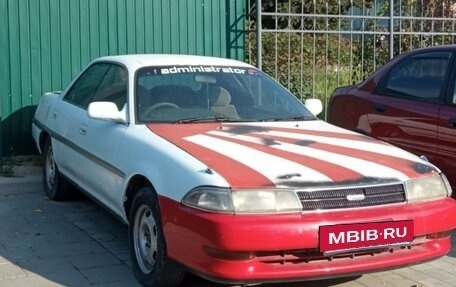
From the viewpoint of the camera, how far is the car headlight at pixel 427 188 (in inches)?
165

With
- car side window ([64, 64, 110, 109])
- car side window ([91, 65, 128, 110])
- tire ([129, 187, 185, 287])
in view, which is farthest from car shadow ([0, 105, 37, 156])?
tire ([129, 187, 185, 287])

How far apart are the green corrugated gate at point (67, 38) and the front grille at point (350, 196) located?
201 inches

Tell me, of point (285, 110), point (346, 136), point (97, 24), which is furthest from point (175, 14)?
point (346, 136)

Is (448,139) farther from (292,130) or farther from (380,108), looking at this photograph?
(292,130)

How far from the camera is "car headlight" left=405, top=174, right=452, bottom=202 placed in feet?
13.8

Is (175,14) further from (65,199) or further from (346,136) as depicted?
(346,136)

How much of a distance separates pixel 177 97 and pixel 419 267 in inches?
85.4

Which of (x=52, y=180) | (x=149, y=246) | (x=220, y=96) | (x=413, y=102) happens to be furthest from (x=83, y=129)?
(x=413, y=102)

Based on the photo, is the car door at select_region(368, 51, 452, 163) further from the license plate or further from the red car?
the license plate

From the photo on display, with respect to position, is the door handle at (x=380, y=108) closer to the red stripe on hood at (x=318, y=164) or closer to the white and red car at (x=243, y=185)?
the white and red car at (x=243, y=185)

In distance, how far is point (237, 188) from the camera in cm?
384

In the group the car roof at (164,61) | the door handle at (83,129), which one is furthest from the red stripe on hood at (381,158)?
the door handle at (83,129)

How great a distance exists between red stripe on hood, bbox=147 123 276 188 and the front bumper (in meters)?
0.21

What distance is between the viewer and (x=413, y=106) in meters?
6.25
